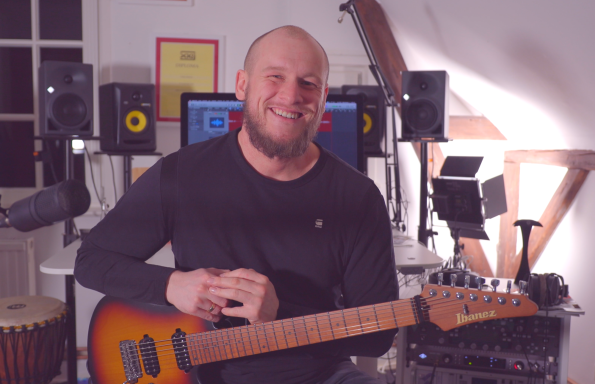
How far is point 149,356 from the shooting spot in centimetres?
127

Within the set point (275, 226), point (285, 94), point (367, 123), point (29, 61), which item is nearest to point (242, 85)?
point (285, 94)

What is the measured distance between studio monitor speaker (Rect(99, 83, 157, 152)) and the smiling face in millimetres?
1463

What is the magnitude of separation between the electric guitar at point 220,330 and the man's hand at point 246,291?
0.07 metres

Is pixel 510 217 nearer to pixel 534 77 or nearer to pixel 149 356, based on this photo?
pixel 534 77

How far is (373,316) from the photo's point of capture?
117 cm

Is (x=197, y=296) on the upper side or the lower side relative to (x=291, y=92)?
lower

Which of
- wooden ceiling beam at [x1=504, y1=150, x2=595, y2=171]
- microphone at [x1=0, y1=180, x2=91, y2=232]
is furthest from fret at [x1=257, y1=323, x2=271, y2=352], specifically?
wooden ceiling beam at [x1=504, y1=150, x2=595, y2=171]

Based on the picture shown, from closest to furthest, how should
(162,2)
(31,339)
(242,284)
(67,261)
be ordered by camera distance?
(242,284)
(67,261)
(31,339)
(162,2)

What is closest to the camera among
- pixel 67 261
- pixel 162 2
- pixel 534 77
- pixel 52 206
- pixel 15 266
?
pixel 52 206

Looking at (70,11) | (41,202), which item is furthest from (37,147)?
(41,202)

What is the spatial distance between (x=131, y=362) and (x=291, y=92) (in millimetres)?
843

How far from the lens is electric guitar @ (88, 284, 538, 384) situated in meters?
1.15

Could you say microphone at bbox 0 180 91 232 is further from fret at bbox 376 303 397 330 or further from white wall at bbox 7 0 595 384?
white wall at bbox 7 0 595 384

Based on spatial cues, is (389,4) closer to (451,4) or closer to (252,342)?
(451,4)
